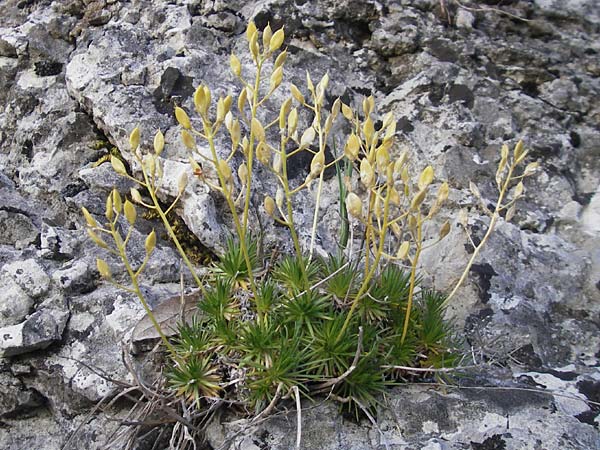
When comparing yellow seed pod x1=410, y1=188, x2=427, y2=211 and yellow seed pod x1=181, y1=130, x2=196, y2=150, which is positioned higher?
yellow seed pod x1=181, y1=130, x2=196, y2=150

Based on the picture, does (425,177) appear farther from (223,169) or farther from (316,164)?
(223,169)

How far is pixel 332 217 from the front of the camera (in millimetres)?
2170

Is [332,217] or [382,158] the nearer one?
[382,158]

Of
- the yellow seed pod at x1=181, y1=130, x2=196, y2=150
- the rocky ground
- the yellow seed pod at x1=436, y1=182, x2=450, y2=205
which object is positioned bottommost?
the rocky ground

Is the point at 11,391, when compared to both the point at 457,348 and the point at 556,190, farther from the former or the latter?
the point at 556,190

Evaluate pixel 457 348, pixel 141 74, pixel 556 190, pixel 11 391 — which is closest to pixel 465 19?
pixel 556 190

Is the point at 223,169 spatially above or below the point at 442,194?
above

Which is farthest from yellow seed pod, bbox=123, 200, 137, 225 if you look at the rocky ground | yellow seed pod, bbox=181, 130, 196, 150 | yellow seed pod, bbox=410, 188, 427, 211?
yellow seed pod, bbox=410, 188, 427, 211

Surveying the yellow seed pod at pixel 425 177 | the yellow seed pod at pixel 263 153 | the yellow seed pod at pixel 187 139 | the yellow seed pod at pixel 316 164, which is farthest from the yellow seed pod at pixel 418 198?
the yellow seed pod at pixel 187 139

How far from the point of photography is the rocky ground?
5.30 feet

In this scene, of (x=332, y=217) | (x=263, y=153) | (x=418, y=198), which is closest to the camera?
(x=418, y=198)

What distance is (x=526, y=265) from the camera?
2.07 m

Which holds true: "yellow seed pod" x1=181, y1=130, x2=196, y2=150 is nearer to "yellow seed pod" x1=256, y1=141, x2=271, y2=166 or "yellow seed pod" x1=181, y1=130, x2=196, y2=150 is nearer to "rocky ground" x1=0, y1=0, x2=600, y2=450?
"yellow seed pod" x1=256, y1=141, x2=271, y2=166

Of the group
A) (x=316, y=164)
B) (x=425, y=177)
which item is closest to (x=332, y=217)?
(x=316, y=164)
